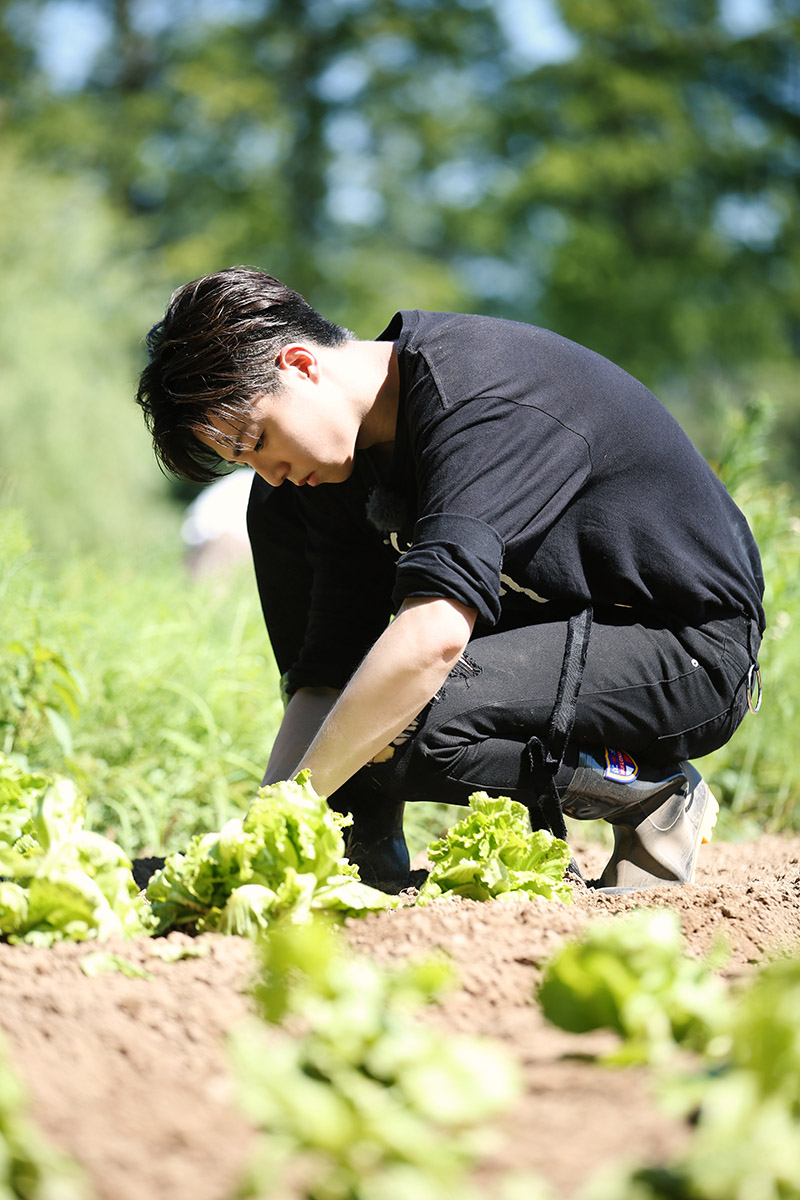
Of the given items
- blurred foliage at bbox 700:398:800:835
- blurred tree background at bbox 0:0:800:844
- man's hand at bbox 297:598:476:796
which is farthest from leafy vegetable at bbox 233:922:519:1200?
blurred tree background at bbox 0:0:800:844

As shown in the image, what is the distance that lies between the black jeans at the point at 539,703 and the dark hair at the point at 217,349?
2.39 feet

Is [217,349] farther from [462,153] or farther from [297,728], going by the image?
[462,153]

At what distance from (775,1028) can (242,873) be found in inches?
35.8

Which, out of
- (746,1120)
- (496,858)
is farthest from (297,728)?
(746,1120)

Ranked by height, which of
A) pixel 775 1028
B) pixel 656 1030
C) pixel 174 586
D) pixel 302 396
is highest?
pixel 302 396

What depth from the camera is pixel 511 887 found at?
6.40ft

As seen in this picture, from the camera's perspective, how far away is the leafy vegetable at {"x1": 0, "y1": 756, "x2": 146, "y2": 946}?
1522 millimetres

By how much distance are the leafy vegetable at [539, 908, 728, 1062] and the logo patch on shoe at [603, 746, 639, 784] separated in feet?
4.14

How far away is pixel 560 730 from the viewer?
7.47ft

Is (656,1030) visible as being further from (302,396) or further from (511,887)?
(302,396)

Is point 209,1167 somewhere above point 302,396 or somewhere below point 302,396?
below

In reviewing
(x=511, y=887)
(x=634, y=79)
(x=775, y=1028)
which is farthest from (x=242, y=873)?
(x=634, y=79)

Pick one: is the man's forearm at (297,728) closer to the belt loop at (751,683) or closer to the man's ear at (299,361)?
the man's ear at (299,361)

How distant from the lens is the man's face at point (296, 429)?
6.97ft
